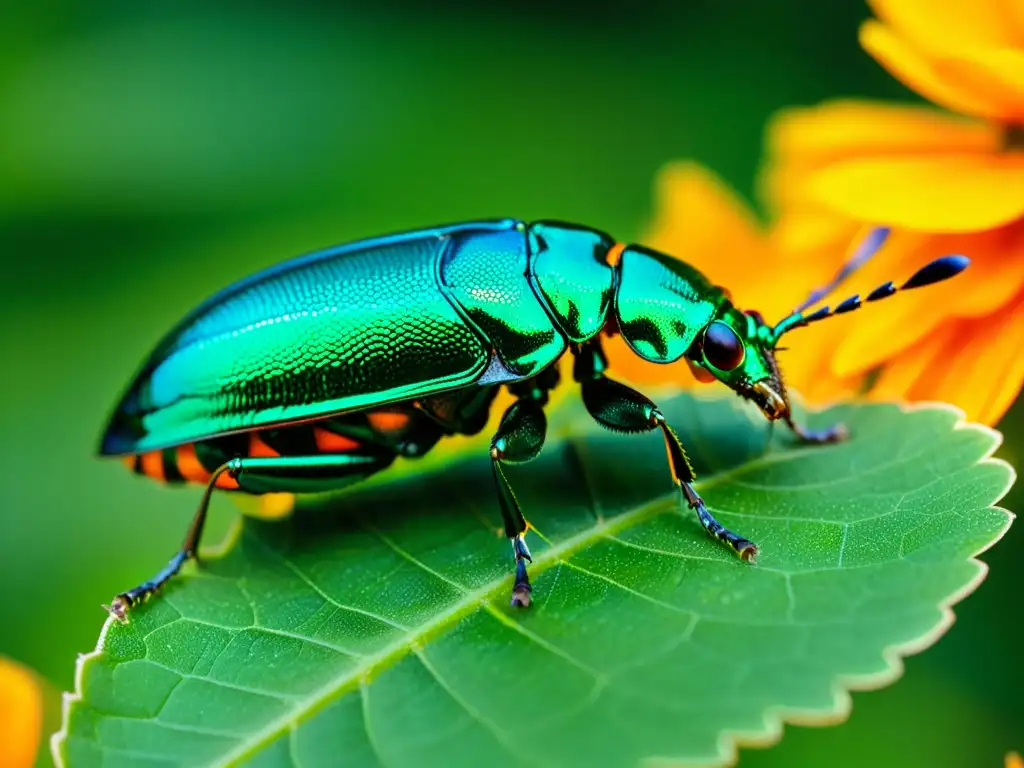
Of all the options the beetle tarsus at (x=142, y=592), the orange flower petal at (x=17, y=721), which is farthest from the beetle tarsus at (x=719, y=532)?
the orange flower petal at (x=17, y=721)

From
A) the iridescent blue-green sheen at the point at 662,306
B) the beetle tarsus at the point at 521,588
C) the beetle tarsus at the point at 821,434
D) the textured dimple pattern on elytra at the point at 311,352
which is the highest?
the textured dimple pattern on elytra at the point at 311,352

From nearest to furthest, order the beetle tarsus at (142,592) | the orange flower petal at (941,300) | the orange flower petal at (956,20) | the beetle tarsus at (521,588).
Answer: the beetle tarsus at (521,588) < the beetle tarsus at (142,592) < the orange flower petal at (941,300) < the orange flower petal at (956,20)

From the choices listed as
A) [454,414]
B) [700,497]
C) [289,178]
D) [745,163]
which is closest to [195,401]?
[454,414]

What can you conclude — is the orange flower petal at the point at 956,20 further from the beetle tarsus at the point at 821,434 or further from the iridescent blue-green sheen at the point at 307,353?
the iridescent blue-green sheen at the point at 307,353

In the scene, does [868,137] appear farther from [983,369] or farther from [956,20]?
[983,369]

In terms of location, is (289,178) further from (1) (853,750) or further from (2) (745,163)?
(1) (853,750)

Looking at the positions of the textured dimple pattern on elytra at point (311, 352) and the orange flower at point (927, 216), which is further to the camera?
the textured dimple pattern on elytra at point (311, 352)
